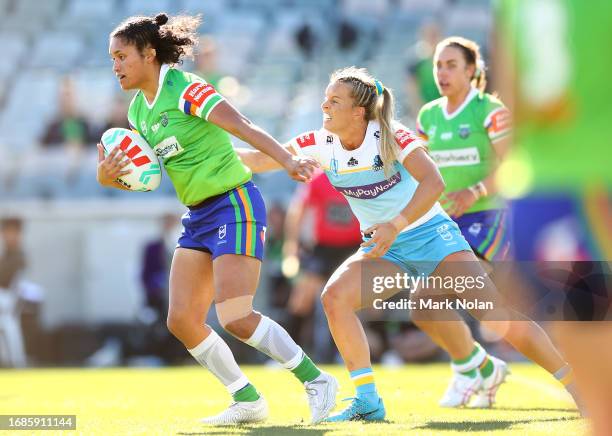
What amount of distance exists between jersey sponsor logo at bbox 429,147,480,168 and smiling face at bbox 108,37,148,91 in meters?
2.06

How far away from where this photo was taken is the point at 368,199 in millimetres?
5867

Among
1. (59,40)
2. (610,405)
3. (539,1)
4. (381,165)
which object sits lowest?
(610,405)

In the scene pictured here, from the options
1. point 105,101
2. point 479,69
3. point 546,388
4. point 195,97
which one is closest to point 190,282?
point 195,97

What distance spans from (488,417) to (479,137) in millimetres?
1870

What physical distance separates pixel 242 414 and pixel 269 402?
4.63 ft

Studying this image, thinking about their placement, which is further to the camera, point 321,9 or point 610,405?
point 321,9

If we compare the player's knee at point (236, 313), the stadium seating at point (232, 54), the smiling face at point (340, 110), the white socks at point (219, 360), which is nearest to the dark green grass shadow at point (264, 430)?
the white socks at point (219, 360)

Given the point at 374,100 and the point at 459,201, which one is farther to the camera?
the point at 459,201

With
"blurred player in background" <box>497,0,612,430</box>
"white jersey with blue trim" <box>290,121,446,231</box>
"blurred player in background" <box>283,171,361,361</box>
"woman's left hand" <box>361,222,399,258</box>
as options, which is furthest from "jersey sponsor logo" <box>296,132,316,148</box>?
"blurred player in background" <box>283,171,361,361</box>

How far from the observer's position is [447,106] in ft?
23.5

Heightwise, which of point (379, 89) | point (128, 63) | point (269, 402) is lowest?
point (269, 402)

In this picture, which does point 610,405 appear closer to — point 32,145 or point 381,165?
point 381,165

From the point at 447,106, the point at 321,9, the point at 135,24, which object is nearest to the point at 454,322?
the point at 447,106

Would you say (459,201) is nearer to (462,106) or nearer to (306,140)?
(462,106)
